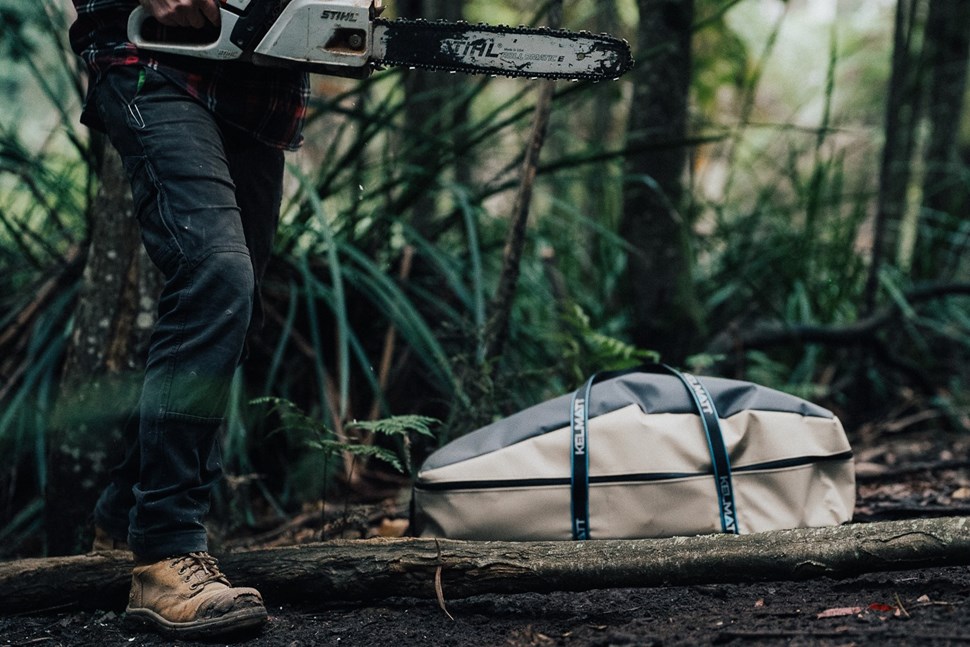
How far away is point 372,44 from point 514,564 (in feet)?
3.77

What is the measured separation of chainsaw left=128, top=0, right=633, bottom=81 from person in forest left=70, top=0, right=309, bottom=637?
56 millimetres

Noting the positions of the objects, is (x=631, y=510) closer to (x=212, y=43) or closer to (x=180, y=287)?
(x=180, y=287)

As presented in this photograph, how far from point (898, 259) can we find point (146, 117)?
445cm

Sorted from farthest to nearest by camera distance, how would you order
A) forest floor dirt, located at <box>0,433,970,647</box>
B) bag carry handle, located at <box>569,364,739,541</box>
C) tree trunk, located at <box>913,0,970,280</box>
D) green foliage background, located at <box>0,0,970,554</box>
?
tree trunk, located at <box>913,0,970,280</box> → green foliage background, located at <box>0,0,970,554</box> → bag carry handle, located at <box>569,364,739,541</box> → forest floor dirt, located at <box>0,433,970,647</box>

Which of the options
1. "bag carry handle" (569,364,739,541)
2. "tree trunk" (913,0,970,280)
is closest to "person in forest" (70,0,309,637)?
"bag carry handle" (569,364,739,541)

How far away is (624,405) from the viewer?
231cm

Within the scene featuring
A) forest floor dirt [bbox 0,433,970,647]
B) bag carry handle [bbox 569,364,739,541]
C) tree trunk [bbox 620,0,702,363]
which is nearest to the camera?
forest floor dirt [bbox 0,433,970,647]

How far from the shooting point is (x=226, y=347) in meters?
1.86

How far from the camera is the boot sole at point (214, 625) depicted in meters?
1.82

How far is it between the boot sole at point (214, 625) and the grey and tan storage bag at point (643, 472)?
21.3 inches

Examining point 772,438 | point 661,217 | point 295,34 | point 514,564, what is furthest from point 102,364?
point 661,217

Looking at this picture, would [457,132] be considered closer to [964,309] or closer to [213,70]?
[213,70]

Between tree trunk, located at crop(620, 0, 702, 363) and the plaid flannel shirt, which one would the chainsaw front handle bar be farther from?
tree trunk, located at crop(620, 0, 702, 363)

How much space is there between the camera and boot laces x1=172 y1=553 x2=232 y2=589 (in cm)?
188
